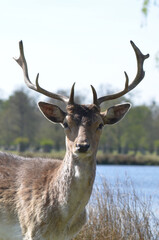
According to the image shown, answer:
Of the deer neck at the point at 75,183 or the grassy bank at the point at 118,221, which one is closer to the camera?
the deer neck at the point at 75,183

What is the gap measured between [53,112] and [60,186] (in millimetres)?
1015

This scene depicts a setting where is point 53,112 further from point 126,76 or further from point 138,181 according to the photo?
point 138,181

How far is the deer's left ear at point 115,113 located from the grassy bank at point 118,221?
236 cm

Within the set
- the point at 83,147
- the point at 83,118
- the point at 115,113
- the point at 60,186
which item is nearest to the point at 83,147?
the point at 83,147

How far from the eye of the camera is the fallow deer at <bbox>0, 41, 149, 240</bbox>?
20.1ft

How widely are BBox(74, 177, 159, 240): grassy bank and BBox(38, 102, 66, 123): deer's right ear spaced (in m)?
2.84

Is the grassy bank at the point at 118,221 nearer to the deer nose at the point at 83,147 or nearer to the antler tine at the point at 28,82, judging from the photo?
the antler tine at the point at 28,82

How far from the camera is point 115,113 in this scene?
22.7 feet

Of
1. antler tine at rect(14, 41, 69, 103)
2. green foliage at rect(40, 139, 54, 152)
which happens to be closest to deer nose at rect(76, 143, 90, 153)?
antler tine at rect(14, 41, 69, 103)

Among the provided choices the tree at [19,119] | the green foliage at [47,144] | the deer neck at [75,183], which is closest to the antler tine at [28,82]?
the deer neck at [75,183]

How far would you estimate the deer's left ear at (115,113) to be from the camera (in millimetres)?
6816

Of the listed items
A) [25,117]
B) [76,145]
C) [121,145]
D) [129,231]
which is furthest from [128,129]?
[76,145]

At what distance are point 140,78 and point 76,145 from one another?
1.92 metres

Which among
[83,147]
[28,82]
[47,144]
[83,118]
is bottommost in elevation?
[83,147]
